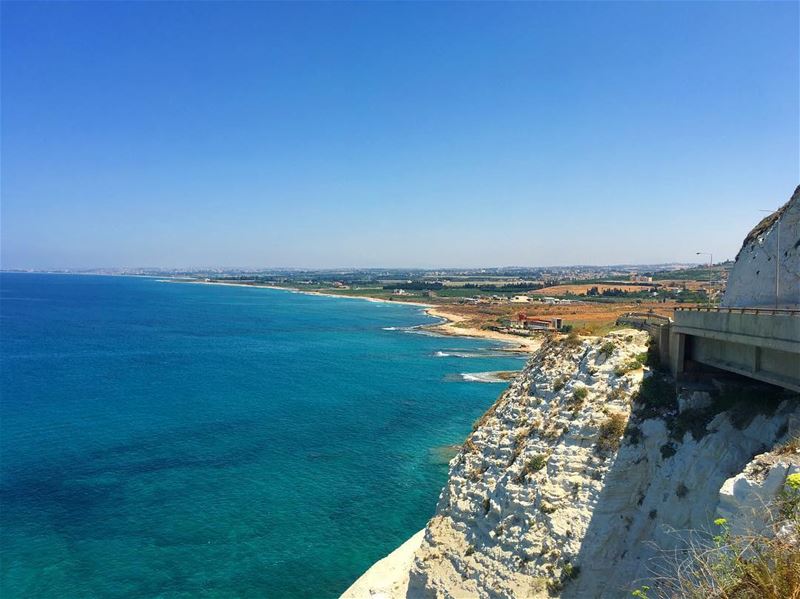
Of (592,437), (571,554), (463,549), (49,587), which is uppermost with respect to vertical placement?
(592,437)

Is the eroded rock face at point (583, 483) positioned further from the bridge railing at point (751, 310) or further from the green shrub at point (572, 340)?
the bridge railing at point (751, 310)

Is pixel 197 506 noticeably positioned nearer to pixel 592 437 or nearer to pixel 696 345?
pixel 592 437

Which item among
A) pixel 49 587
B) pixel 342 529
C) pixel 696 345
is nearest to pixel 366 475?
pixel 342 529

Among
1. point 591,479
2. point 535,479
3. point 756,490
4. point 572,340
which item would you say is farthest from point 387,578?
point 756,490

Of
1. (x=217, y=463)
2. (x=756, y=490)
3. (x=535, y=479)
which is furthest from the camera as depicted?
(x=217, y=463)

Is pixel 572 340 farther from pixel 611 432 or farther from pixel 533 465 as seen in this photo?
pixel 533 465

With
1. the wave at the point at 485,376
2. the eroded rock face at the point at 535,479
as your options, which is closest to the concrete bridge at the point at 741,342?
the eroded rock face at the point at 535,479
